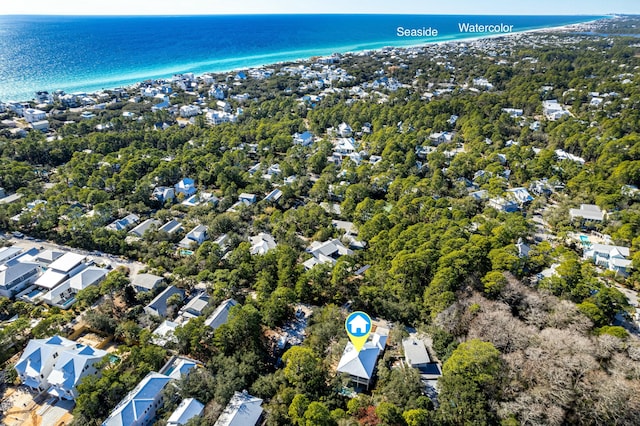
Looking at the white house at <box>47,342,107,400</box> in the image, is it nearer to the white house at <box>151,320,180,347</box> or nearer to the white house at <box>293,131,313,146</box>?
the white house at <box>151,320,180,347</box>

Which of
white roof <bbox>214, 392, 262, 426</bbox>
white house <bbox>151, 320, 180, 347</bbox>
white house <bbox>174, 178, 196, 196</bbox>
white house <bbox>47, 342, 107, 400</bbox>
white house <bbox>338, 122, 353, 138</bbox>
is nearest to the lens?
white roof <bbox>214, 392, 262, 426</bbox>

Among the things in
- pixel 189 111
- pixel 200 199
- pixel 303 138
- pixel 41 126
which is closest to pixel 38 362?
pixel 200 199

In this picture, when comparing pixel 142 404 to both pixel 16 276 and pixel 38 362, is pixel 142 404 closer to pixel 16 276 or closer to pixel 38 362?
pixel 38 362

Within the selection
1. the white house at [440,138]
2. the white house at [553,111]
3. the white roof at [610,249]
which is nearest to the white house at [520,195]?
the white roof at [610,249]

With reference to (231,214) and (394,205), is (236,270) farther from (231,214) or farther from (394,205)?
(394,205)

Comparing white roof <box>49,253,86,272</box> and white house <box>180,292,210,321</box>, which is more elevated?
white roof <box>49,253,86,272</box>

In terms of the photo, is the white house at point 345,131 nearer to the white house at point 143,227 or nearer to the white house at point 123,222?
the white house at point 143,227

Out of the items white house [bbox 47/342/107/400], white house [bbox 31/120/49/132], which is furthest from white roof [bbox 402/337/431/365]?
white house [bbox 31/120/49/132]
